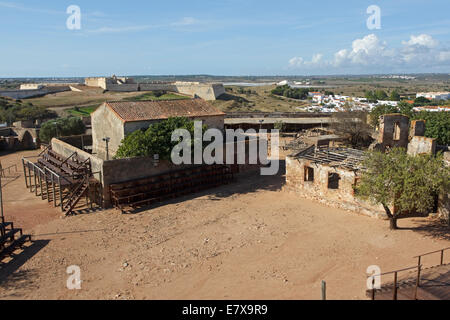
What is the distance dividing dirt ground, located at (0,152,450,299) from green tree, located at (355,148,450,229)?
1413mm

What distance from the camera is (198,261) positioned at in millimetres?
13453

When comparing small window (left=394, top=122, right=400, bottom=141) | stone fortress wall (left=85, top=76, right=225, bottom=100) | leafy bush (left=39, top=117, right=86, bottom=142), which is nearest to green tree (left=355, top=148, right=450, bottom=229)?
small window (left=394, top=122, right=400, bottom=141)

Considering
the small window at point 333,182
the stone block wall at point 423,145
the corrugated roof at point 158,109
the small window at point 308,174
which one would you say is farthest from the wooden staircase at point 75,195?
the stone block wall at point 423,145

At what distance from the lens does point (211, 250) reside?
14.3m

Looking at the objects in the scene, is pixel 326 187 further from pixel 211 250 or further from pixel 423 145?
pixel 211 250

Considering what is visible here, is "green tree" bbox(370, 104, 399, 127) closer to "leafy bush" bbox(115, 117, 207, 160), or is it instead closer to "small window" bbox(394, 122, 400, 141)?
"small window" bbox(394, 122, 400, 141)

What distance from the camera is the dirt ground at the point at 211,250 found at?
11.7m

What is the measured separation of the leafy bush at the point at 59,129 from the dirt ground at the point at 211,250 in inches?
647

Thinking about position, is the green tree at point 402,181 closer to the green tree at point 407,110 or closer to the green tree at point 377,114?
the green tree at point 377,114

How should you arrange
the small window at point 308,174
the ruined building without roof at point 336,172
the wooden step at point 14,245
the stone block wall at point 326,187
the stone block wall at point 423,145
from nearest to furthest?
the wooden step at point 14,245 → the stone block wall at point 326,187 → the ruined building without roof at point 336,172 → the small window at point 308,174 → the stone block wall at point 423,145

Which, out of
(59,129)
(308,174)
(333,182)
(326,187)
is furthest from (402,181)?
(59,129)

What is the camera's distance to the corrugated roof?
23048 mm
